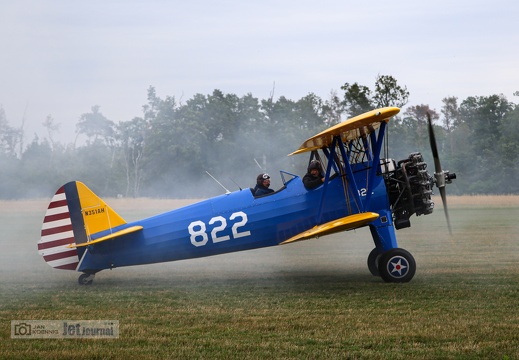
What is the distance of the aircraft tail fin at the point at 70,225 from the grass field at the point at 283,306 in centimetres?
54

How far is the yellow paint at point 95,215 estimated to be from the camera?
11508mm

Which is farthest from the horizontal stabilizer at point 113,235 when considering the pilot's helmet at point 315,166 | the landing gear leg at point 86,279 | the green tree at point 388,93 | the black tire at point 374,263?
the green tree at point 388,93

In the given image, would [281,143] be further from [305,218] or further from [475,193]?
[305,218]

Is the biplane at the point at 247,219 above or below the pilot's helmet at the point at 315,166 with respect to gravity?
below

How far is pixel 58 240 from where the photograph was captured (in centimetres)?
1146

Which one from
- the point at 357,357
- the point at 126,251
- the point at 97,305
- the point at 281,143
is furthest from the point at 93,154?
the point at 357,357

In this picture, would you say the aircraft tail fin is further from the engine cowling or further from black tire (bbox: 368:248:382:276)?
the engine cowling

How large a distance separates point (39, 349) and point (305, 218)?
5432mm

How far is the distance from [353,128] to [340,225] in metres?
1.55

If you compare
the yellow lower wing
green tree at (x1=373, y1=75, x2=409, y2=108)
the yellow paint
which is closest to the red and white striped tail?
the yellow paint

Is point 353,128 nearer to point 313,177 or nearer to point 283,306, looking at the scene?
point 313,177

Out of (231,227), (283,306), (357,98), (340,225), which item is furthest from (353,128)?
(357,98)

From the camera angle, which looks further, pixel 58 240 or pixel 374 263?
pixel 374 263

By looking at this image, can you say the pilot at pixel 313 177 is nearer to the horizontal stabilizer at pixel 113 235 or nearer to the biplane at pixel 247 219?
the biplane at pixel 247 219
